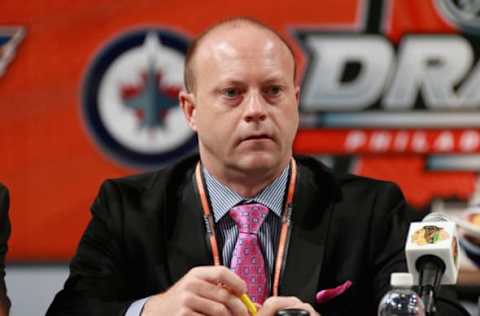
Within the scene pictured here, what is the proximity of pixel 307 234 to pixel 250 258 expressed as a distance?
0.19 m

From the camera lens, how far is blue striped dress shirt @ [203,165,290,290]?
8.16 feet

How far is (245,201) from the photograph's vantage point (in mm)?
2559

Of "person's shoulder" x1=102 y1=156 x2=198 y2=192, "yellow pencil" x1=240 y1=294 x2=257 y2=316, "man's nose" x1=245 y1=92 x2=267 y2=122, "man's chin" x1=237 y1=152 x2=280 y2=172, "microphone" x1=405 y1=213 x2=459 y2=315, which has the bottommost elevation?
"yellow pencil" x1=240 y1=294 x2=257 y2=316

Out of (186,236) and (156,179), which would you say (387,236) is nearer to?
(186,236)

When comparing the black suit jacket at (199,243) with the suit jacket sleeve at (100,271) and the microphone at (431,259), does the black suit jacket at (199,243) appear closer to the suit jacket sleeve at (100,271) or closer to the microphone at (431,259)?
the suit jacket sleeve at (100,271)

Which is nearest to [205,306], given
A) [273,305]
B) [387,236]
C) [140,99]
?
[273,305]

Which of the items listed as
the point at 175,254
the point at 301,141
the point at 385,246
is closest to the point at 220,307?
the point at 175,254

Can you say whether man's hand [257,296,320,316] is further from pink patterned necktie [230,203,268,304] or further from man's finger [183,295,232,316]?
pink patterned necktie [230,203,268,304]

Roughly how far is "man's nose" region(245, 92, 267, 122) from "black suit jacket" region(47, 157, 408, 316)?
304 mm

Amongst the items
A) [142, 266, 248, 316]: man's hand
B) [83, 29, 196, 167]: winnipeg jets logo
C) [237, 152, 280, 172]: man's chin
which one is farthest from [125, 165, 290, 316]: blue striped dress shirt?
[83, 29, 196, 167]: winnipeg jets logo

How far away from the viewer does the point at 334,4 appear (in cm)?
396

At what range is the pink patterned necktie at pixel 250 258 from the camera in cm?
241

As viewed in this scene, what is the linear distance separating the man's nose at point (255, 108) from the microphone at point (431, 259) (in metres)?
0.59

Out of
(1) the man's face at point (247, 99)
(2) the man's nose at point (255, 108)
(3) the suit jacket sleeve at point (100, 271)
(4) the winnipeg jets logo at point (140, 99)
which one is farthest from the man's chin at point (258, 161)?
(4) the winnipeg jets logo at point (140, 99)
